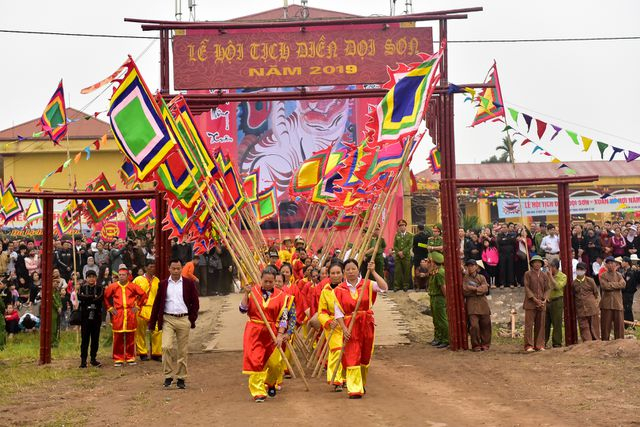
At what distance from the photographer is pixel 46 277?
15.4m

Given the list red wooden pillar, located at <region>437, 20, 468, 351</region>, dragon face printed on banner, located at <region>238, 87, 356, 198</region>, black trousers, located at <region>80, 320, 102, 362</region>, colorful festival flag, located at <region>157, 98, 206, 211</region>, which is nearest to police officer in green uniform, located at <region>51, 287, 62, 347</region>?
black trousers, located at <region>80, 320, 102, 362</region>

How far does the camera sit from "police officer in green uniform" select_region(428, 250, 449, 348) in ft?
55.0

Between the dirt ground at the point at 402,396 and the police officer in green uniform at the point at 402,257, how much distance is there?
794cm

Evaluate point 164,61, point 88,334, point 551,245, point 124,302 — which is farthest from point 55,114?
point 551,245

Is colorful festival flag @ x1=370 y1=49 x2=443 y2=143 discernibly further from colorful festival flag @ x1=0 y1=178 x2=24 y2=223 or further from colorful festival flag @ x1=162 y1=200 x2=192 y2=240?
colorful festival flag @ x1=0 y1=178 x2=24 y2=223

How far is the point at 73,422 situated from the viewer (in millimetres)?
9695

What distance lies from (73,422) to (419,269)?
539 inches

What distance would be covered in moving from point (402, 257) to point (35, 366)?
10688 millimetres

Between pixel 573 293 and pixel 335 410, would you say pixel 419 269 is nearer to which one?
pixel 573 293

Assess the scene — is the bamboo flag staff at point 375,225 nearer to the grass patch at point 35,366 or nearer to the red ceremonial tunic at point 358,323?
the red ceremonial tunic at point 358,323

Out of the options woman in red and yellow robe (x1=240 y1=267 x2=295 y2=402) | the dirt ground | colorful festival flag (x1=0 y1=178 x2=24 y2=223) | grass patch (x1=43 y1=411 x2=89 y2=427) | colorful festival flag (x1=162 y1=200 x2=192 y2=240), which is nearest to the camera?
the dirt ground

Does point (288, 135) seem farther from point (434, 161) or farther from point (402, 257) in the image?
point (434, 161)

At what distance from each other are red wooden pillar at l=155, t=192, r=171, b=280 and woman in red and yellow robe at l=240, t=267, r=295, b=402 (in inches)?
191

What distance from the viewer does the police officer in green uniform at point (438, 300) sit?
16.8 metres
